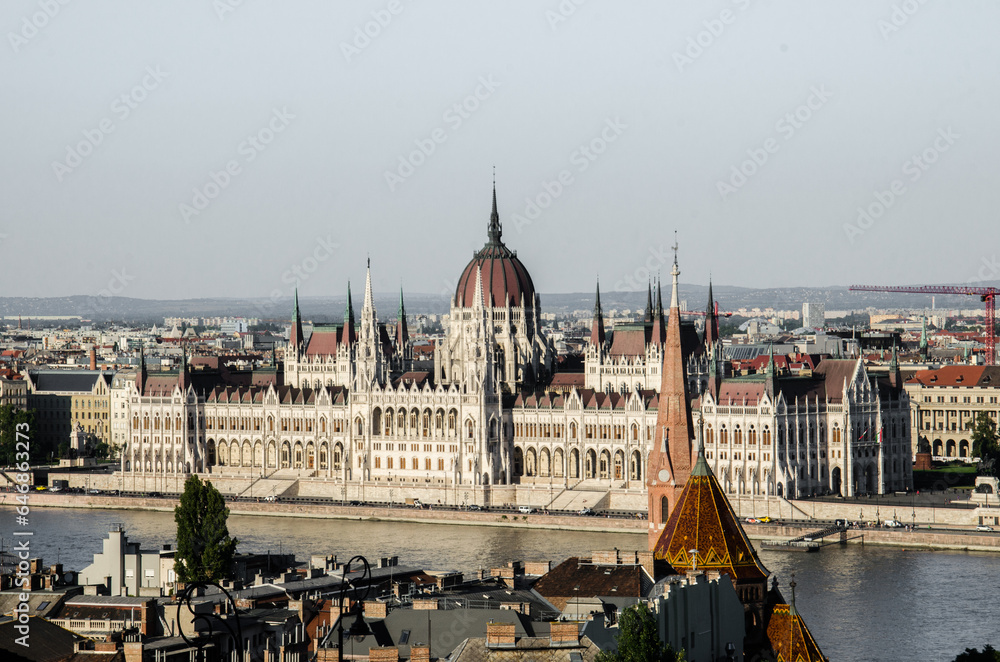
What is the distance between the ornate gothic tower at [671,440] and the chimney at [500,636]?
68.0 ft

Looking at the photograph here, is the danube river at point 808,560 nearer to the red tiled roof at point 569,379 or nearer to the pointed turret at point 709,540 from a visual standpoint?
the pointed turret at point 709,540

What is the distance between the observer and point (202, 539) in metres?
69.8

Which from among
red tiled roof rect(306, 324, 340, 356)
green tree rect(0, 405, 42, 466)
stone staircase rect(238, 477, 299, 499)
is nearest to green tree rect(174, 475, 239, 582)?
stone staircase rect(238, 477, 299, 499)

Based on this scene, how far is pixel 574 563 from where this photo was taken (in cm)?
5375

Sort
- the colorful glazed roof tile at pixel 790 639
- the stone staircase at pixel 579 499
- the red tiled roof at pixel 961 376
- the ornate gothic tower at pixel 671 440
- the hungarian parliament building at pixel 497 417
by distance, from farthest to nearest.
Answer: the red tiled roof at pixel 961 376 < the stone staircase at pixel 579 499 < the hungarian parliament building at pixel 497 417 < the ornate gothic tower at pixel 671 440 < the colorful glazed roof tile at pixel 790 639

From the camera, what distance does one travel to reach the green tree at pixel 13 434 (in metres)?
139

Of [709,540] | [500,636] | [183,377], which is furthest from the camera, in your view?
[183,377]

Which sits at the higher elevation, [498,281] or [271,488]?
[498,281]

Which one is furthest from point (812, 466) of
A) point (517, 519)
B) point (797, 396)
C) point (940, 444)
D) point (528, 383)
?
point (940, 444)

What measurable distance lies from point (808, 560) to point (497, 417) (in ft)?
107

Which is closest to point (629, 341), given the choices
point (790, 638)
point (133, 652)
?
point (790, 638)

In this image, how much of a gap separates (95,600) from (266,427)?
2994 inches

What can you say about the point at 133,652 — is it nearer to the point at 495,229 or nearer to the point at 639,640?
the point at 639,640

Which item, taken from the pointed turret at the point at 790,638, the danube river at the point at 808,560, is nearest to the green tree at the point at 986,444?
the danube river at the point at 808,560
